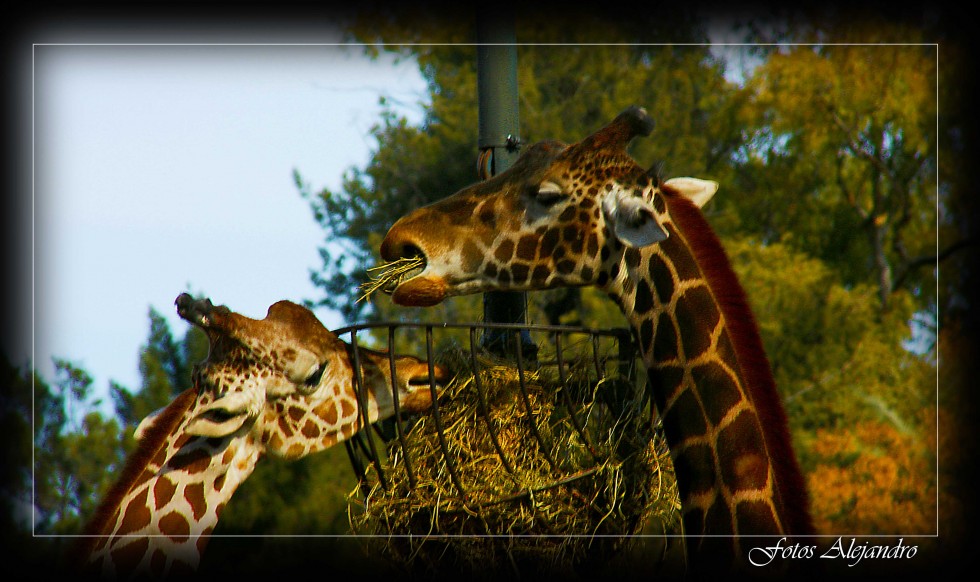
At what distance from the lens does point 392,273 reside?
3.50 m

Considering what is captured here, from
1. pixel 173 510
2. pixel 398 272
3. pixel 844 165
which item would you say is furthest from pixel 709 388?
pixel 844 165

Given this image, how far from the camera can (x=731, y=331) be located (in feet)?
11.2

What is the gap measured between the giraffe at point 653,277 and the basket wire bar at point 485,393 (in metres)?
0.18

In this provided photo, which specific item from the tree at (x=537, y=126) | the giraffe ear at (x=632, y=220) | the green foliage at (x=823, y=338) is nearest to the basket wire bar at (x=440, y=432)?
the giraffe ear at (x=632, y=220)

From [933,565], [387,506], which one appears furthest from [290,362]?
[933,565]

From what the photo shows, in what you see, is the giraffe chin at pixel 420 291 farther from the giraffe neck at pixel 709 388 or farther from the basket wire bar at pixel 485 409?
the giraffe neck at pixel 709 388

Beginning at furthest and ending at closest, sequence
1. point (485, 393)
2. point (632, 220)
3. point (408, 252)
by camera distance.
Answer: point (485, 393)
point (408, 252)
point (632, 220)

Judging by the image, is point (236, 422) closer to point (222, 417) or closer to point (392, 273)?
point (222, 417)

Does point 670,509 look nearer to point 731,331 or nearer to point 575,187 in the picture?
point 731,331

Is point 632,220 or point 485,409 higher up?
point 632,220

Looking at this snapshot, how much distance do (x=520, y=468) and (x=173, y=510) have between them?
49.3 inches

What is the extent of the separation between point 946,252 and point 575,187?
361 inches

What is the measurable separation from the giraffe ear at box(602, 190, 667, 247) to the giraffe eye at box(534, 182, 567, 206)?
161 mm

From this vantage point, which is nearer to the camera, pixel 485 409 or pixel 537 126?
pixel 485 409
